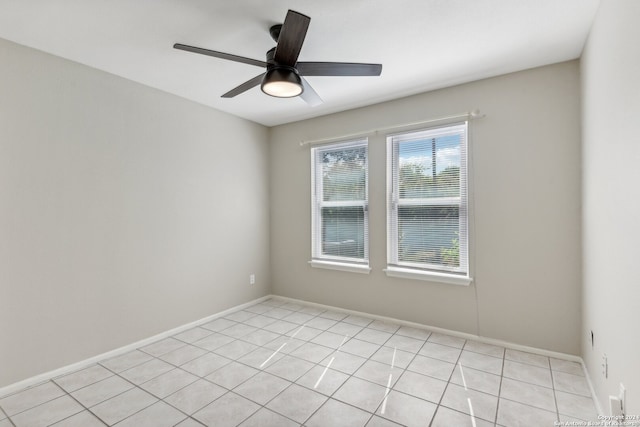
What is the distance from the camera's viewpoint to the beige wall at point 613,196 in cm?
129

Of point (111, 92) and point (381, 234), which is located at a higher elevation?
point (111, 92)

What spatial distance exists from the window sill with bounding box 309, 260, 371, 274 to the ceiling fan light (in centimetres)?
221

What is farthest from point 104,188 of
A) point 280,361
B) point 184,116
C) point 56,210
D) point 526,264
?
point 526,264

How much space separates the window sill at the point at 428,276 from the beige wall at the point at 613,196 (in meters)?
0.91

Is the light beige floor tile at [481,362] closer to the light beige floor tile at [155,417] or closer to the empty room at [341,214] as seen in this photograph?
the empty room at [341,214]

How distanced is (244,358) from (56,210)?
6.33ft

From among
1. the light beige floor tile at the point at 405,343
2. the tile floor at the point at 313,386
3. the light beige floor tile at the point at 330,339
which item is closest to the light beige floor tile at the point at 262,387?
the tile floor at the point at 313,386

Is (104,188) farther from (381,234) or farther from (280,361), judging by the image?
(381,234)

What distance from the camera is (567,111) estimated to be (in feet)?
8.04

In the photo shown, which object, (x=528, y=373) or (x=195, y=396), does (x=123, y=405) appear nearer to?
(x=195, y=396)

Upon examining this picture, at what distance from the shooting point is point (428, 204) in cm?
316

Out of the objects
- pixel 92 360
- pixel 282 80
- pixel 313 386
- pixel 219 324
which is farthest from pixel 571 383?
pixel 92 360

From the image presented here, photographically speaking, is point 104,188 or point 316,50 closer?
point 316,50

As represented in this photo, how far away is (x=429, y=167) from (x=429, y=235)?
72 cm
